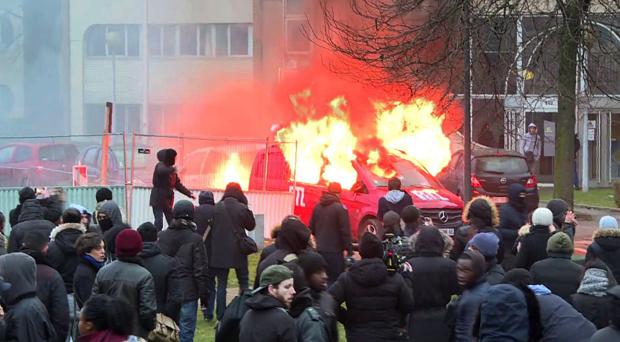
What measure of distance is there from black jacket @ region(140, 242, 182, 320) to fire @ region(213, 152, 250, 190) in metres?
11.9

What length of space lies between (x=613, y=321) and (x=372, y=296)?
2.22 m

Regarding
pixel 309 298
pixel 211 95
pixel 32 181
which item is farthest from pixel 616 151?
pixel 309 298

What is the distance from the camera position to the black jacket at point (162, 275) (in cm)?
855

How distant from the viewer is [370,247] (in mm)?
7496

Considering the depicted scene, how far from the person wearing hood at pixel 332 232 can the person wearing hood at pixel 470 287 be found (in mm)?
4248

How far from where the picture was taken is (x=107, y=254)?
33.3ft

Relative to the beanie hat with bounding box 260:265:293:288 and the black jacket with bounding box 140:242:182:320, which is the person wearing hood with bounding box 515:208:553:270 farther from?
the beanie hat with bounding box 260:265:293:288

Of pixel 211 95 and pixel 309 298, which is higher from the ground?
pixel 211 95

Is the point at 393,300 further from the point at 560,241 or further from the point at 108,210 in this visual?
the point at 108,210

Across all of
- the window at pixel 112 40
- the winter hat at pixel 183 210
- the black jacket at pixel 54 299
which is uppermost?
the window at pixel 112 40

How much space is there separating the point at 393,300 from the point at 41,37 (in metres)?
27.5

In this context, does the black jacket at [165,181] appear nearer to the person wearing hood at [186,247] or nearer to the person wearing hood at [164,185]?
the person wearing hood at [164,185]

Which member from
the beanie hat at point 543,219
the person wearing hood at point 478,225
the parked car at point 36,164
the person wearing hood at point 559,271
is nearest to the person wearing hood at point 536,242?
the beanie hat at point 543,219

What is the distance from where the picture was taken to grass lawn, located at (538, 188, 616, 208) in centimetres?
2898
